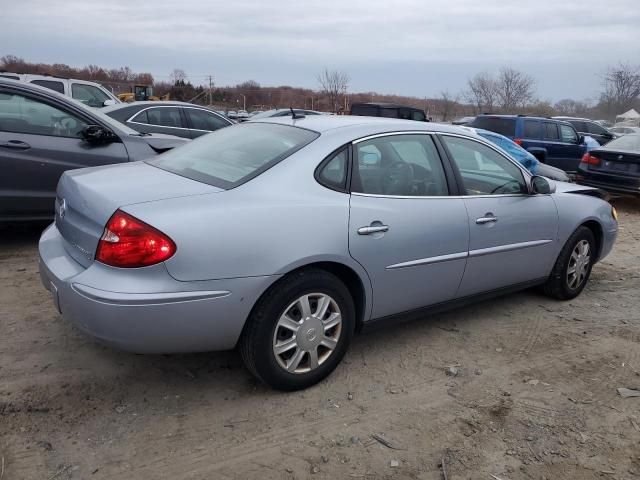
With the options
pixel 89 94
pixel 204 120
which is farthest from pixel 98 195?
pixel 89 94

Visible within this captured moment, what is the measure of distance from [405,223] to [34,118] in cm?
384

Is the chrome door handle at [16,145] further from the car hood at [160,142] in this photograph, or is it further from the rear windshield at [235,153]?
the rear windshield at [235,153]

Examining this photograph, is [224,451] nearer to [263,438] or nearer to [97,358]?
[263,438]

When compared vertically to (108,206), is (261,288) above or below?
below

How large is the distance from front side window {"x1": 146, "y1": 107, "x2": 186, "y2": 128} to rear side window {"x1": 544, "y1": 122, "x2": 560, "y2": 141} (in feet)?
27.5

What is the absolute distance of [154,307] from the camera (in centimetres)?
260

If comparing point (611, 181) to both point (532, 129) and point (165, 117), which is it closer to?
point (532, 129)

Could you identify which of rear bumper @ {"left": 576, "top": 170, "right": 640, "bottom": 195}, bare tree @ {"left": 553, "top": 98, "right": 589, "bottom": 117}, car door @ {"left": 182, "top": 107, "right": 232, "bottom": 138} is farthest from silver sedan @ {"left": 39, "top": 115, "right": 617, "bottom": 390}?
bare tree @ {"left": 553, "top": 98, "right": 589, "bottom": 117}

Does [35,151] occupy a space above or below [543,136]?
below

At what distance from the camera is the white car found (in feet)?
37.7

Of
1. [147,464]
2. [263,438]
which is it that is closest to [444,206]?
[263,438]

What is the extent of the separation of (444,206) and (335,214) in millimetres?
935

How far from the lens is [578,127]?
19.5m

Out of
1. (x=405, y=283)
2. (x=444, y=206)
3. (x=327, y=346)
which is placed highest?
(x=444, y=206)
